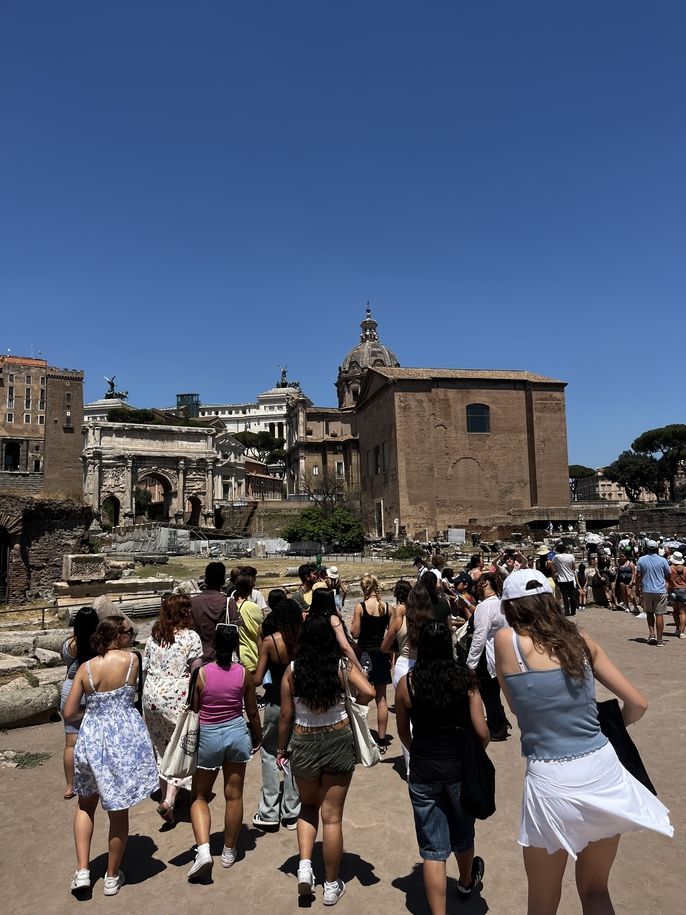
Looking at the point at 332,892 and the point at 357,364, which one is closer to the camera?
the point at 332,892

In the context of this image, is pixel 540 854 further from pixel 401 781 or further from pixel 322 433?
pixel 322 433

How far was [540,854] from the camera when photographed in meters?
2.70

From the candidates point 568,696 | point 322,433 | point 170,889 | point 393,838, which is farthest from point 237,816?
point 322,433

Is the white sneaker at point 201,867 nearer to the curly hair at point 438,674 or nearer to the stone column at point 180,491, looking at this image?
the curly hair at point 438,674

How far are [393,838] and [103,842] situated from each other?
2.11 m

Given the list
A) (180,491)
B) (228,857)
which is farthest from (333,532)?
(228,857)

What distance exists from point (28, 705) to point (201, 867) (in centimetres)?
429

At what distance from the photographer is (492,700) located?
6.24m

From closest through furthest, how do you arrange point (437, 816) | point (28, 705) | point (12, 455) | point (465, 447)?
point (437, 816) < point (28, 705) < point (465, 447) < point (12, 455)

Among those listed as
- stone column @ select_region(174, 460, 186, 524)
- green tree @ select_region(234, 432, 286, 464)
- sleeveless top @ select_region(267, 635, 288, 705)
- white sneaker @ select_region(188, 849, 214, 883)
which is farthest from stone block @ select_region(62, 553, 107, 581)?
green tree @ select_region(234, 432, 286, 464)

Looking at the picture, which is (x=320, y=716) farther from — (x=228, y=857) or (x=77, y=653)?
(x=77, y=653)

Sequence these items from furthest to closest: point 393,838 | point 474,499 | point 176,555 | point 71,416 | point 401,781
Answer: point 71,416 < point 474,499 < point 176,555 < point 401,781 < point 393,838

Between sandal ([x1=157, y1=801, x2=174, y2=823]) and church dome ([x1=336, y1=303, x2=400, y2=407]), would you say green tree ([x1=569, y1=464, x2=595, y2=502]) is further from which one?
sandal ([x1=157, y1=801, x2=174, y2=823])

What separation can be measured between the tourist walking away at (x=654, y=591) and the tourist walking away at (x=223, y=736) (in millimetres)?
8367
